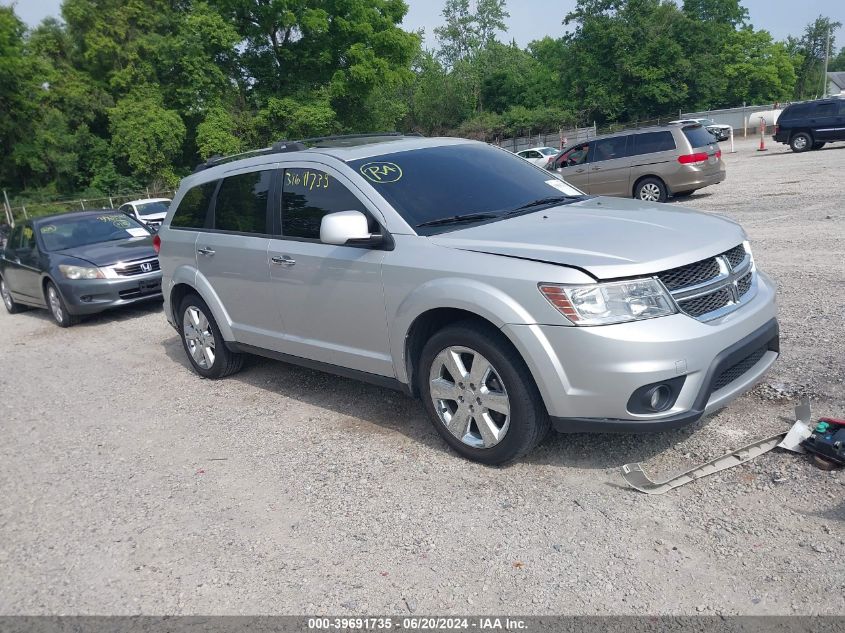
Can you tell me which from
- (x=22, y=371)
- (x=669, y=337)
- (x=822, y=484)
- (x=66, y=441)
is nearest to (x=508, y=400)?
(x=669, y=337)

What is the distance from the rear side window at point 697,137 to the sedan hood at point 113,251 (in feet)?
36.1

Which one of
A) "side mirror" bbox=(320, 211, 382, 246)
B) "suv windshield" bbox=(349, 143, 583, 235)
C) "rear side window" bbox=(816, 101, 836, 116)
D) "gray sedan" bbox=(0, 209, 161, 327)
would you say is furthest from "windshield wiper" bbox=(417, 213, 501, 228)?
"rear side window" bbox=(816, 101, 836, 116)

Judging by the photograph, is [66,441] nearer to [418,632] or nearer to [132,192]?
[418,632]

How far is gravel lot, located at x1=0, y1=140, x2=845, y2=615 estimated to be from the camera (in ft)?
9.79

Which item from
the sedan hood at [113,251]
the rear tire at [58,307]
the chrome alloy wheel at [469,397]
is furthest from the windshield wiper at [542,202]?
the rear tire at [58,307]

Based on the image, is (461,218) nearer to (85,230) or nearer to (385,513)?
(385,513)

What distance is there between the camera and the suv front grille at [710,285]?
360 centimetres

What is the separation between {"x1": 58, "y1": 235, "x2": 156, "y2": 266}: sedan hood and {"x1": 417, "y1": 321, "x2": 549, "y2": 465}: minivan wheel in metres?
7.05

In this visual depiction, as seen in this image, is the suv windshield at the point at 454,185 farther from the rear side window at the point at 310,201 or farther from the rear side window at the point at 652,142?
the rear side window at the point at 652,142

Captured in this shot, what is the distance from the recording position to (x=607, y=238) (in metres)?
3.79

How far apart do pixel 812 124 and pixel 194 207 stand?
2430 centimetres

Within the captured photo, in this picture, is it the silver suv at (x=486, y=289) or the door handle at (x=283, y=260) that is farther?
the door handle at (x=283, y=260)

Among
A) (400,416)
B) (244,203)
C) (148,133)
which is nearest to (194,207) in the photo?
(244,203)

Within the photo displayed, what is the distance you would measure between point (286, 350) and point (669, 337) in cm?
295
